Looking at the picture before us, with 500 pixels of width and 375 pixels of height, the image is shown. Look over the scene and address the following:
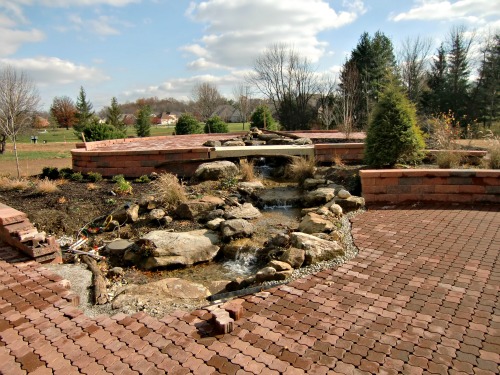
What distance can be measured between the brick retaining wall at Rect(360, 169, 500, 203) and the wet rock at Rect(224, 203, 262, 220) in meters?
1.99

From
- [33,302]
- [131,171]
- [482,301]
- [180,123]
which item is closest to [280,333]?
[482,301]

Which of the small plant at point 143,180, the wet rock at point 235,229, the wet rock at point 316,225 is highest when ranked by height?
the small plant at point 143,180

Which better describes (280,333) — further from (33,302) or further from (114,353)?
(33,302)

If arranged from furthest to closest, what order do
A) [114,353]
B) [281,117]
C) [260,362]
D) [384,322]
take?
[281,117] < [384,322] < [114,353] < [260,362]

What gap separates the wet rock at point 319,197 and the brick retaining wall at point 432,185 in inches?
26.8

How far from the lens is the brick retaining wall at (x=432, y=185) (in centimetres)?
584

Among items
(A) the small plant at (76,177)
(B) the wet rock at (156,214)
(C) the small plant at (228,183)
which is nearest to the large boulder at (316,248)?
(B) the wet rock at (156,214)

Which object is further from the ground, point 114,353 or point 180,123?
point 180,123

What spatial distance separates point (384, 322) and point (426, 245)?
73.3 inches

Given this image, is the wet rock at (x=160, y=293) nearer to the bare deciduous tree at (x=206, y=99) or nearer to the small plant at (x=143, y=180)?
the small plant at (x=143, y=180)

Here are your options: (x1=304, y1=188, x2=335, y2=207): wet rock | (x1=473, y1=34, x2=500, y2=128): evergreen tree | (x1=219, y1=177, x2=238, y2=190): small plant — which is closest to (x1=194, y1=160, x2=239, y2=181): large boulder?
(x1=219, y1=177, x2=238, y2=190): small plant

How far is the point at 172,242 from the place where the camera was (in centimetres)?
489

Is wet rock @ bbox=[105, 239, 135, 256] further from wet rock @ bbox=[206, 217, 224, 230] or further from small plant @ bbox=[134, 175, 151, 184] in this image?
small plant @ bbox=[134, 175, 151, 184]

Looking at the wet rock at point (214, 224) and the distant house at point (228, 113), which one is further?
the distant house at point (228, 113)
